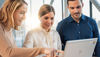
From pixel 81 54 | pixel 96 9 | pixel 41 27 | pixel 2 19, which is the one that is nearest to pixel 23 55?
pixel 2 19

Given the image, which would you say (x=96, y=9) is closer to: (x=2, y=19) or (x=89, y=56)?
(x=89, y=56)

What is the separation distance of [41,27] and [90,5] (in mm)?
1667

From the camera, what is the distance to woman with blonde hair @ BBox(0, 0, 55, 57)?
1101 mm

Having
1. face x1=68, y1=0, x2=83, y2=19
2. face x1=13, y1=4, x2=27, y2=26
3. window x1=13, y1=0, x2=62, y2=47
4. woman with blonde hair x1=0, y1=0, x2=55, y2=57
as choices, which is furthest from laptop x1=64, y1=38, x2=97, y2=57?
face x1=68, y1=0, x2=83, y2=19

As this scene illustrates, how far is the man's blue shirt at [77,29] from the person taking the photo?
1.99m

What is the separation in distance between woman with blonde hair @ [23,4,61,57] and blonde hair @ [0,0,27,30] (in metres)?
0.41

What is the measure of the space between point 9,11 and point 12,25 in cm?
11

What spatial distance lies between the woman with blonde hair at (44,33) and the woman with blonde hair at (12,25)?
384 millimetres

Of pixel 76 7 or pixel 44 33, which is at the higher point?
pixel 76 7

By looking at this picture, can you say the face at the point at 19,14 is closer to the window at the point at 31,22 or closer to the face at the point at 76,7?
the window at the point at 31,22

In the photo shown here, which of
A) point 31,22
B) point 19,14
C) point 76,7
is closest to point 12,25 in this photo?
point 19,14

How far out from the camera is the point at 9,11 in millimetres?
1163

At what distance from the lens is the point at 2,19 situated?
1.22 metres

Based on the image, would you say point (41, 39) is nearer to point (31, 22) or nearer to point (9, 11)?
point (9, 11)
